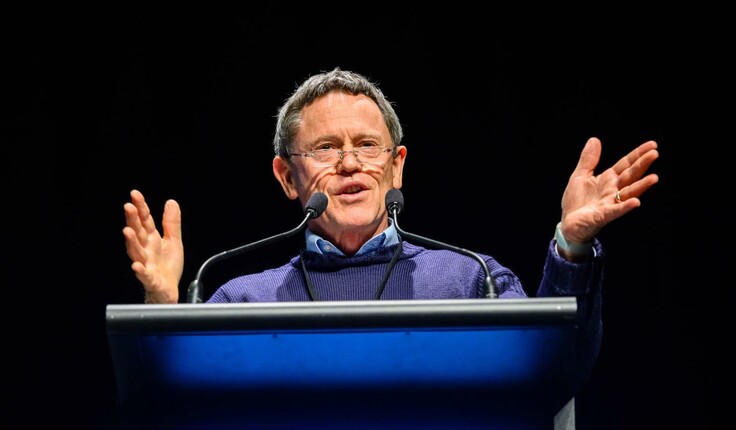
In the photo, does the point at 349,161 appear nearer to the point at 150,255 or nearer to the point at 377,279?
the point at 377,279

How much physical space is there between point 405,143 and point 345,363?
84.5 inches

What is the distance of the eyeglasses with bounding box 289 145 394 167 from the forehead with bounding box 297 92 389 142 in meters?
0.04

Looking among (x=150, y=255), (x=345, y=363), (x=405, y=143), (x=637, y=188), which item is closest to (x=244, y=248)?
(x=150, y=255)

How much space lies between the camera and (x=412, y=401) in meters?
1.19

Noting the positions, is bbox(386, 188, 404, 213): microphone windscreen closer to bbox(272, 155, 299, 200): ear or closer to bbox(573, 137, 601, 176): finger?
bbox(573, 137, 601, 176): finger

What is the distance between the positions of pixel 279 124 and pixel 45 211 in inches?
41.9

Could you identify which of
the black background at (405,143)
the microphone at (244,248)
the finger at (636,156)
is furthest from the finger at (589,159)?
the black background at (405,143)

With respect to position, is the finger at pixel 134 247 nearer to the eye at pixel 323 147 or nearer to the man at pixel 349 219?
the man at pixel 349 219

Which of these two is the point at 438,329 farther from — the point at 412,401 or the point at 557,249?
the point at 557,249

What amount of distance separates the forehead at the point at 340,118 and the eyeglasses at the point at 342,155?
0.04 m

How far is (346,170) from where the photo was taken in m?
2.26

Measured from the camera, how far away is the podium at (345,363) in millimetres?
1121

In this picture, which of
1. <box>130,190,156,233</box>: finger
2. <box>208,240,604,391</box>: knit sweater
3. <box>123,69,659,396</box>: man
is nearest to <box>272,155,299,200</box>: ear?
<box>123,69,659,396</box>: man

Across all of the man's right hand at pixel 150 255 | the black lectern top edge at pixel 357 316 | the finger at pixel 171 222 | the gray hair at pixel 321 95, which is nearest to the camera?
the black lectern top edge at pixel 357 316
